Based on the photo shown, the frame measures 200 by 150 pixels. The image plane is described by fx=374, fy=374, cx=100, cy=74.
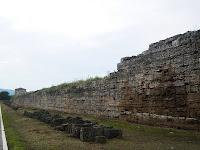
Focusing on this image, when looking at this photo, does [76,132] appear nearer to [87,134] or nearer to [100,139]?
[87,134]

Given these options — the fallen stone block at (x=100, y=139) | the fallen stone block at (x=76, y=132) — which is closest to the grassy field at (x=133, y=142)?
the fallen stone block at (x=100, y=139)

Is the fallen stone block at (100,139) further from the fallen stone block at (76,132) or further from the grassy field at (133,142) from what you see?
the fallen stone block at (76,132)

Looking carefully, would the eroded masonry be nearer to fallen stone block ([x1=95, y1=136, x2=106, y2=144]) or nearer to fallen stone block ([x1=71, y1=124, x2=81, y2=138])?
fallen stone block ([x1=95, y1=136, x2=106, y2=144])

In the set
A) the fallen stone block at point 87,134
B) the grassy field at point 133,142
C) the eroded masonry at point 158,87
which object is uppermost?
the eroded masonry at point 158,87

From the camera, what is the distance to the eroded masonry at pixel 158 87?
502 inches

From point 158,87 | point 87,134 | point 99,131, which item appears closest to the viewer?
point 87,134

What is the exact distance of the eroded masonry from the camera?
12750 millimetres

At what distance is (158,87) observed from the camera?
48.4ft

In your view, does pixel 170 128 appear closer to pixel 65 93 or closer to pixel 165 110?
pixel 165 110

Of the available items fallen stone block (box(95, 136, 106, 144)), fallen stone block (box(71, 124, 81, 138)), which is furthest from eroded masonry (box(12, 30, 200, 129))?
fallen stone block (box(71, 124, 81, 138))

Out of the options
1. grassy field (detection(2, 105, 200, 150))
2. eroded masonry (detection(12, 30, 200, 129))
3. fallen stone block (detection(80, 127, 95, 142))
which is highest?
eroded masonry (detection(12, 30, 200, 129))

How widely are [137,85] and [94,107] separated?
6097 mm

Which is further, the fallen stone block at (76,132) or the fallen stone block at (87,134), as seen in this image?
the fallen stone block at (76,132)

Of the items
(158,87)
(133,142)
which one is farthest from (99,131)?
(158,87)
